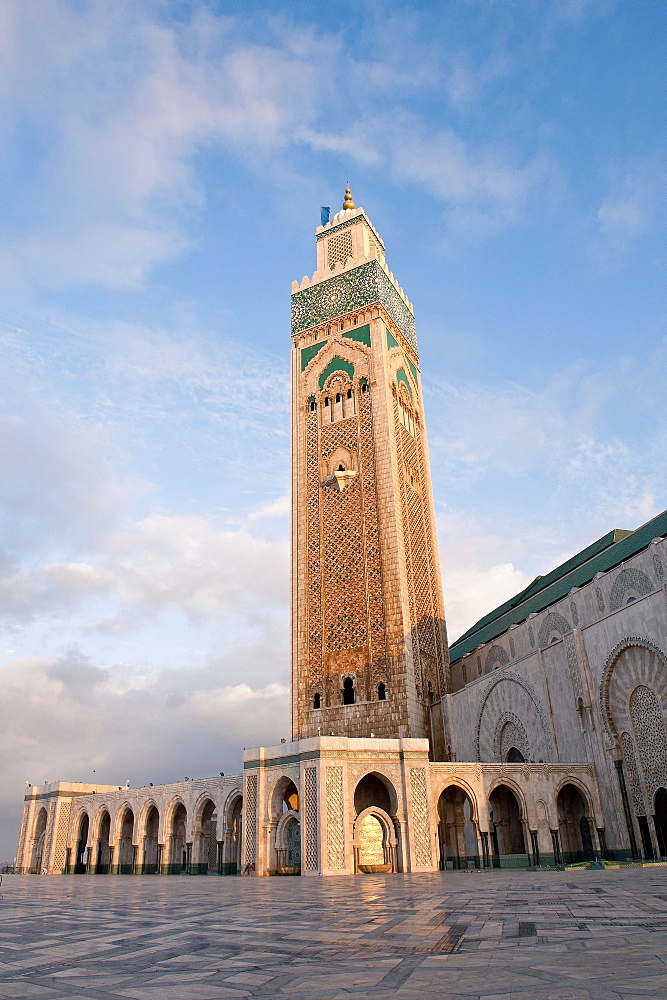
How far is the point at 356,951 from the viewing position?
151 inches

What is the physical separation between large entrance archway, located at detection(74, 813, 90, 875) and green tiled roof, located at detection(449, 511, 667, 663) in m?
16.0

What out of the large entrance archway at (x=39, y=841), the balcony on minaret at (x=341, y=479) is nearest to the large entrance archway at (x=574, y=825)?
the balcony on minaret at (x=341, y=479)

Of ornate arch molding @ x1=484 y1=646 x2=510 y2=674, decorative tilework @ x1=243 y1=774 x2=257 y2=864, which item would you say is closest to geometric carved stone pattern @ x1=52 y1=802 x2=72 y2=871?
decorative tilework @ x1=243 y1=774 x2=257 y2=864

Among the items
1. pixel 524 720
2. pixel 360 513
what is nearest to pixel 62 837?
pixel 360 513

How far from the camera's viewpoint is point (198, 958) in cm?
381

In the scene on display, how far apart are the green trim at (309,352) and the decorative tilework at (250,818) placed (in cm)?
1660

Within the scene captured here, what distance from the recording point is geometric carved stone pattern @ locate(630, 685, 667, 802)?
1446 cm

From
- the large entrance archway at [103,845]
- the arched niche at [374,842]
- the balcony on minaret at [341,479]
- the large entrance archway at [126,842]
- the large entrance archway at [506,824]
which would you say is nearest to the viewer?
the arched niche at [374,842]

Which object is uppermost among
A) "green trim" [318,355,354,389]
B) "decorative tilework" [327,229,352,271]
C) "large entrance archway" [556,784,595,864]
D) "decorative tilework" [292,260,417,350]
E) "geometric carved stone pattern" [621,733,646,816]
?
"decorative tilework" [327,229,352,271]

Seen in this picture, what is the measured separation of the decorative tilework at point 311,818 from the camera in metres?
15.6

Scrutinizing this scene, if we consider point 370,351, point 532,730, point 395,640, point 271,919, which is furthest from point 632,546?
point 271,919

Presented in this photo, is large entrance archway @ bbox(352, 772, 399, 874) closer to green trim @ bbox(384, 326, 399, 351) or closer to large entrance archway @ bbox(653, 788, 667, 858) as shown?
large entrance archway @ bbox(653, 788, 667, 858)

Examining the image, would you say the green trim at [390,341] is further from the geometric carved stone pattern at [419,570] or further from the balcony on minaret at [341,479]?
the balcony on minaret at [341,479]

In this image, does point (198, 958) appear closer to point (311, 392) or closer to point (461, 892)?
point (461, 892)
